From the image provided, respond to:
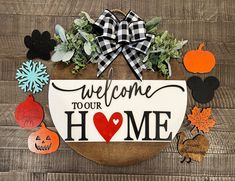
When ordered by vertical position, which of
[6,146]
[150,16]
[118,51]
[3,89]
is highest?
[150,16]

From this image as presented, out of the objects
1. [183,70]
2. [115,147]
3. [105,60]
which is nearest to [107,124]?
[115,147]

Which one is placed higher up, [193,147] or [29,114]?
[29,114]

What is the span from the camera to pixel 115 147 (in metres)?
1.31

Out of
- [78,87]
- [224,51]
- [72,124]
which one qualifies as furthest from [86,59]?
[224,51]

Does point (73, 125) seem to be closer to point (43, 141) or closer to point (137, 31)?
point (43, 141)

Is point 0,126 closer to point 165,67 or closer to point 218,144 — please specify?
point 165,67

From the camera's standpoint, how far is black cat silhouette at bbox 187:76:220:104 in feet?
4.41

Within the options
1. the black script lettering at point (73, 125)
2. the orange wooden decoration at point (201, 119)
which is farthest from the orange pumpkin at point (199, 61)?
the black script lettering at point (73, 125)

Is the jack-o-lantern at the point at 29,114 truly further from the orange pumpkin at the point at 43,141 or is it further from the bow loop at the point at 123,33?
the bow loop at the point at 123,33

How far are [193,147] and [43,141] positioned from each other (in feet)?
1.61

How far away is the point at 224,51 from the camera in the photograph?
1372mm

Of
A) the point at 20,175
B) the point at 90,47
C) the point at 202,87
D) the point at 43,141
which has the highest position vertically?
the point at 90,47

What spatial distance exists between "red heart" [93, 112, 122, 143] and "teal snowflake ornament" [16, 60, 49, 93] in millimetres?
209

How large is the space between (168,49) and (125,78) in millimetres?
167
